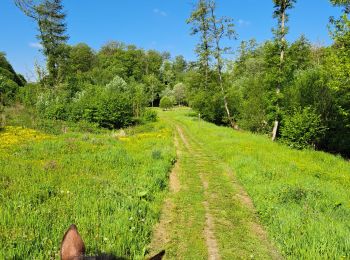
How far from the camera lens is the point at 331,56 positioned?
20.6 metres

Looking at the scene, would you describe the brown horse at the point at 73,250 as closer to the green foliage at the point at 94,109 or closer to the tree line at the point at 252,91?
the tree line at the point at 252,91

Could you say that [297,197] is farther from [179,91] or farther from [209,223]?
[179,91]

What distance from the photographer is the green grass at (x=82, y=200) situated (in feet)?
21.6

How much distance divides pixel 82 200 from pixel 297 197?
7366 millimetres

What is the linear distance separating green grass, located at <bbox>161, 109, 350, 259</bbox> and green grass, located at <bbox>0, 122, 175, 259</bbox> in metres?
3.53

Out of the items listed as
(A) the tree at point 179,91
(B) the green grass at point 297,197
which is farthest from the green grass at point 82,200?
(A) the tree at point 179,91

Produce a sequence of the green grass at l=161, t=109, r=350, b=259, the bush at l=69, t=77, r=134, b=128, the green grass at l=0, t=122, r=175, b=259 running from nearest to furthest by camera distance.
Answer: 1. the green grass at l=0, t=122, r=175, b=259
2. the green grass at l=161, t=109, r=350, b=259
3. the bush at l=69, t=77, r=134, b=128

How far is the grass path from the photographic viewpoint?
7.09 meters

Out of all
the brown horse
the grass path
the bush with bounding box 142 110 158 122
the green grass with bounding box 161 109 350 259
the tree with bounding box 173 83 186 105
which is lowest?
the grass path

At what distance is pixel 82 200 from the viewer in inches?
352

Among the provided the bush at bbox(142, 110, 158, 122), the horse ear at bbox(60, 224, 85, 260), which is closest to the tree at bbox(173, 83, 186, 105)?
the bush at bbox(142, 110, 158, 122)

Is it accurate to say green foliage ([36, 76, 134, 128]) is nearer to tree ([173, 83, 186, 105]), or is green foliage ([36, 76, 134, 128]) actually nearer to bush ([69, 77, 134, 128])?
bush ([69, 77, 134, 128])

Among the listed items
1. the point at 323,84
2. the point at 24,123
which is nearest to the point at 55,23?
the point at 24,123

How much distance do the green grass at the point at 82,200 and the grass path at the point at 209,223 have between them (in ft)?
1.74
